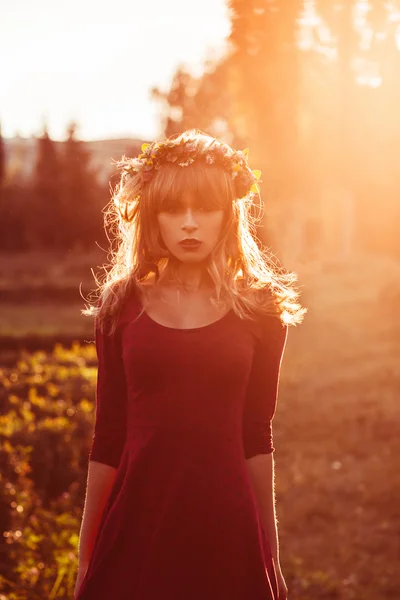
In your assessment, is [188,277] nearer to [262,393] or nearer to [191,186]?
[191,186]

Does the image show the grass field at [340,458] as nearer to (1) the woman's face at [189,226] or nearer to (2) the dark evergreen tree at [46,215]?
(1) the woman's face at [189,226]

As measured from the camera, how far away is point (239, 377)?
3031 mm

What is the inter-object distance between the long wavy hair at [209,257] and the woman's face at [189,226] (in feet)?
0.08

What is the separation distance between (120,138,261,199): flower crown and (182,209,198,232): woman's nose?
19cm

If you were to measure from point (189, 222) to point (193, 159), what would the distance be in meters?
0.25

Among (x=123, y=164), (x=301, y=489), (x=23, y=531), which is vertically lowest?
(x=301, y=489)

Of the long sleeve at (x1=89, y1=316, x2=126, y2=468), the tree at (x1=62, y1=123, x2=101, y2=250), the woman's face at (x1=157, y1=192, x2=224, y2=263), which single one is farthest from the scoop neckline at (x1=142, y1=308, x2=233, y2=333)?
the tree at (x1=62, y1=123, x2=101, y2=250)

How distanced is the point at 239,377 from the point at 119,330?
46 cm

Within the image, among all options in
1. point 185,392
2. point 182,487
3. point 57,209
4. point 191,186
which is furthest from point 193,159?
point 57,209

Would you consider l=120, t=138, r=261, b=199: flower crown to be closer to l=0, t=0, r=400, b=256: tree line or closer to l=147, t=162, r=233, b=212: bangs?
l=147, t=162, r=233, b=212: bangs

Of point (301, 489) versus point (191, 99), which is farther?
point (191, 99)

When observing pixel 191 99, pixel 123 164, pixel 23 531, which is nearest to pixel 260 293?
pixel 123 164

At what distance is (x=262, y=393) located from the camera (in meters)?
3.16

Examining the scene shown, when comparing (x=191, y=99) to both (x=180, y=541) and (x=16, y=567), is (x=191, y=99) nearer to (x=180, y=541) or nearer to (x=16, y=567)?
(x=16, y=567)
